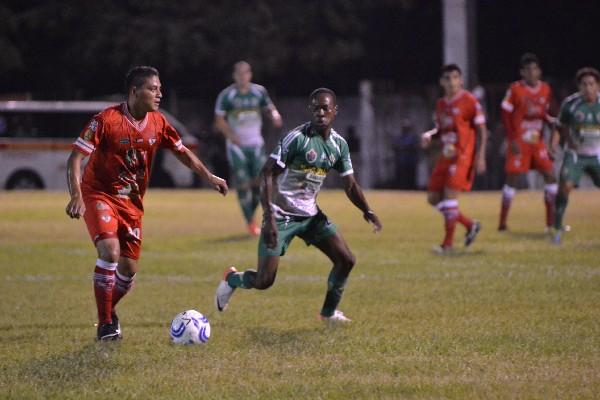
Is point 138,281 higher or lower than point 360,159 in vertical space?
higher

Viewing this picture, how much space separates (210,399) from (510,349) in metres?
2.40

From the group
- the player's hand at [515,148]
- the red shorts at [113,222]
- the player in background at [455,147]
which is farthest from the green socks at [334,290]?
the player's hand at [515,148]

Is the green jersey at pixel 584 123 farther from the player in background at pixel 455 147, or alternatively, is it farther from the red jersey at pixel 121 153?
the red jersey at pixel 121 153

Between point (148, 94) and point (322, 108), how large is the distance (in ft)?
4.24

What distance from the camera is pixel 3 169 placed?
32656 millimetres

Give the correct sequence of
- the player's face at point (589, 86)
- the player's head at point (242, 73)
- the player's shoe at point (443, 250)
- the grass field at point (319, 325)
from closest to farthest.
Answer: the grass field at point (319, 325) < the player's shoe at point (443, 250) < the player's face at point (589, 86) < the player's head at point (242, 73)

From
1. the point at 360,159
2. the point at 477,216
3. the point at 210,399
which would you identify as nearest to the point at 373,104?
the point at 360,159

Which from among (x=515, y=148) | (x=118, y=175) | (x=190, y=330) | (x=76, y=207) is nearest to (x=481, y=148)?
(x=515, y=148)

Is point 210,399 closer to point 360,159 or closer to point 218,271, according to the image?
point 218,271

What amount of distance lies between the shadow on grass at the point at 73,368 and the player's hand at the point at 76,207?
37.2 inches

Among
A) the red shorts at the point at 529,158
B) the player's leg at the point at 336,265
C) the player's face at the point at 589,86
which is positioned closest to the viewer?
the player's leg at the point at 336,265

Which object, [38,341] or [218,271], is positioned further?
[218,271]

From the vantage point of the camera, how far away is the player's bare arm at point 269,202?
8.73 meters

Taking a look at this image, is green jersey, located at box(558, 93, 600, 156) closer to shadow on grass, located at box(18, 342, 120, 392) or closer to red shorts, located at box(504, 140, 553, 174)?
red shorts, located at box(504, 140, 553, 174)
